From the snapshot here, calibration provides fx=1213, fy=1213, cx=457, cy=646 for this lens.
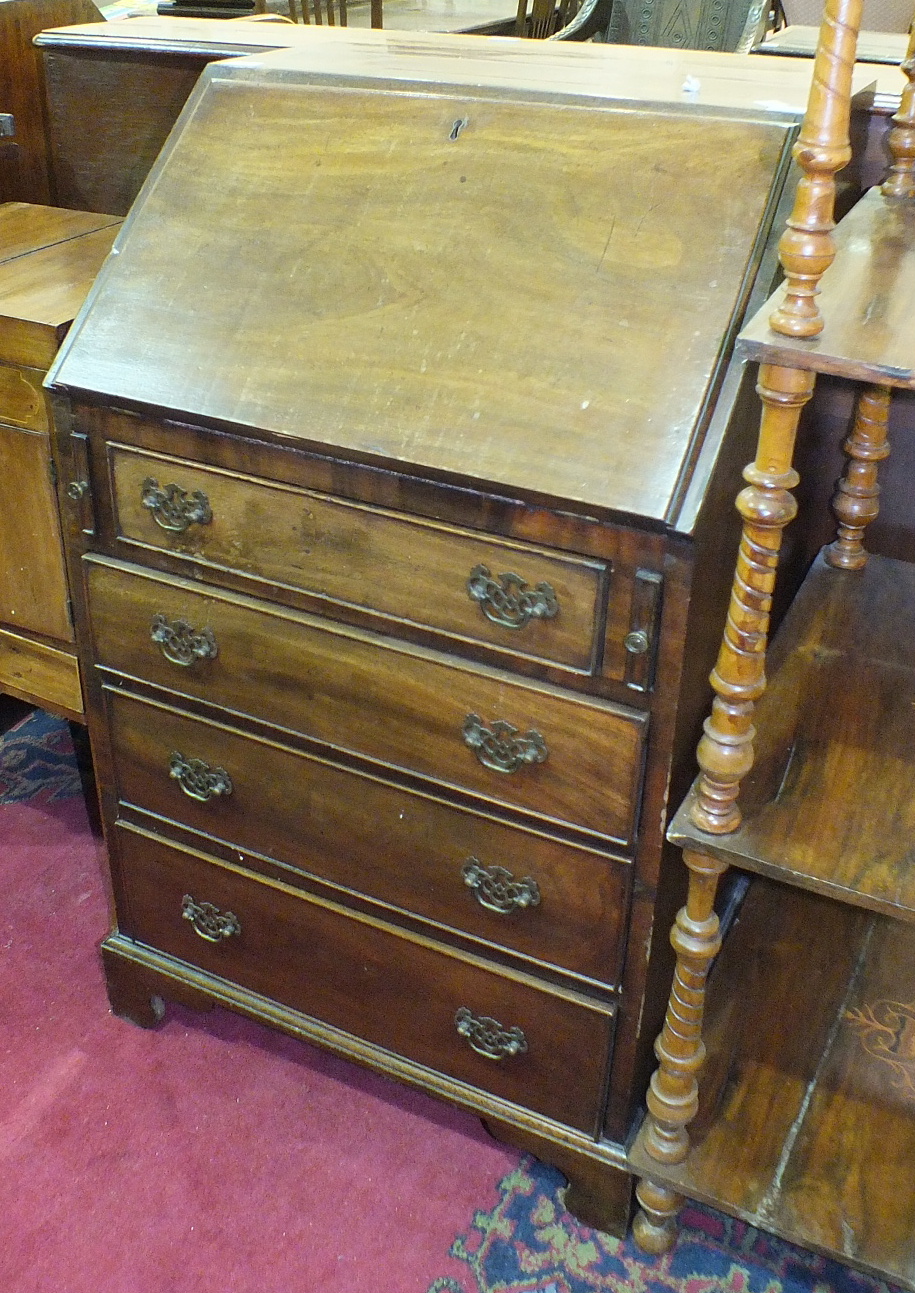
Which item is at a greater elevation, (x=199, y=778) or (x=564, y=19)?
(x=564, y=19)

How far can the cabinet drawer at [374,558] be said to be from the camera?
1.17 meters

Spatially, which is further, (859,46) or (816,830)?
(859,46)

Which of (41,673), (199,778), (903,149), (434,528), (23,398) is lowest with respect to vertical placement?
(41,673)

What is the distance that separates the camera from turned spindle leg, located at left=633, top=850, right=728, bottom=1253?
4.12 feet

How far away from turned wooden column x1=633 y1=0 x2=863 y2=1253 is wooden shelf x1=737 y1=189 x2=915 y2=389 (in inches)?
0.8

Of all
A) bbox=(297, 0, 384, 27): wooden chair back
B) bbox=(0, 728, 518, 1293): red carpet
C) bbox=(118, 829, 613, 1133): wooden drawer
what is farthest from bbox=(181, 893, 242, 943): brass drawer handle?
bbox=(297, 0, 384, 27): wooden chair back

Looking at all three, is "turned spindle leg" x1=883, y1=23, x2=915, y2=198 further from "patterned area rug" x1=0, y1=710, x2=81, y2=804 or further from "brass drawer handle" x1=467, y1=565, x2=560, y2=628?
"patterned area rug" x1=0, y1=710, x2=81, y2=804

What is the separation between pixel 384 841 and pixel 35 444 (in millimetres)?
779

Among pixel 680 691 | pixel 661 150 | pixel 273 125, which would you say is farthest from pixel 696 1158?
pixel 273 125

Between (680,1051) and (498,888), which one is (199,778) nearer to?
(498,888)

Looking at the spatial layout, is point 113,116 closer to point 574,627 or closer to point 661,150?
point 661,150

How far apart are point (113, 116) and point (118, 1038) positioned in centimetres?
142

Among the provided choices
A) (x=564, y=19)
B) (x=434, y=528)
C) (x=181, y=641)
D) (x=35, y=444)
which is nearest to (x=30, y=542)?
(x=35, y=444)

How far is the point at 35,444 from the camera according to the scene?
1.72m
